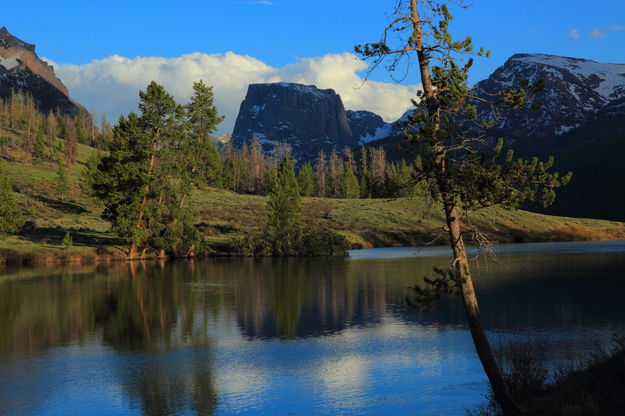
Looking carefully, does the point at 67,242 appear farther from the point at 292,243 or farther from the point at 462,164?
the point at 462,164

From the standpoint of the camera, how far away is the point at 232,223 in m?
95.1

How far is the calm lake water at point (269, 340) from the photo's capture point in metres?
16.2

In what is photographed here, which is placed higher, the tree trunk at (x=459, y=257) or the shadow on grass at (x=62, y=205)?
the shadow on grass at (x=62, y=205)

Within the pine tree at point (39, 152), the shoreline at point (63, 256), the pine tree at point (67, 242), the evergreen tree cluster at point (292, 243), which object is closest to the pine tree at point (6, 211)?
the shoreline at point (63, 256)

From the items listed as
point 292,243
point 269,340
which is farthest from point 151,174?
point 269,340

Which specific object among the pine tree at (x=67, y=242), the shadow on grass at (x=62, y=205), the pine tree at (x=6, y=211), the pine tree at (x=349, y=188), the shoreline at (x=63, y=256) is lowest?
the shoreline at (x=63, y=256)

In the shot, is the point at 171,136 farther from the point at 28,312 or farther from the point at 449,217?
the point at 449,217

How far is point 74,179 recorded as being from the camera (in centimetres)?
12888

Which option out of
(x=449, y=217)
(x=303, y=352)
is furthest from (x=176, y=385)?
(x=449, y=217)

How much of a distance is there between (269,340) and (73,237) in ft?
184

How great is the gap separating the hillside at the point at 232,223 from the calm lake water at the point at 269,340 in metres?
22.6

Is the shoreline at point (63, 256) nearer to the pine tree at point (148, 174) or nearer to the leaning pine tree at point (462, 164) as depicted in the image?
the pine tree at point (148, 174)

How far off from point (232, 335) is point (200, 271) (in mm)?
30369

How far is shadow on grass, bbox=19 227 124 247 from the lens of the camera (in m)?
70.4
